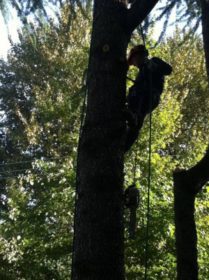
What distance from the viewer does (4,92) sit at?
18.6m

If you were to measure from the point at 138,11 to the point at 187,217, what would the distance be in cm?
167

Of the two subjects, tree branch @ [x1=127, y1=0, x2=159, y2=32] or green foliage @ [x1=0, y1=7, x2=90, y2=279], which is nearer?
tree branch @ [x1=127, y1=0, x2=159, y2=32]

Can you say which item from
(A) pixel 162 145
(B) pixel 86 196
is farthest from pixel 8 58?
(B) pixel 86 196

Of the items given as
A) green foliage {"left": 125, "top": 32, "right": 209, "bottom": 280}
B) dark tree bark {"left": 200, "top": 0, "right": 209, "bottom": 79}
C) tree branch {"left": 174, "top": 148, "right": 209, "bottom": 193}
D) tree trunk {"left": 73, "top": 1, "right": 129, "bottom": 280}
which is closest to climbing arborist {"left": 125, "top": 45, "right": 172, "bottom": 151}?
dark tree bark {"left": 200, "top": 0, "right": 209, "bottom": 79}

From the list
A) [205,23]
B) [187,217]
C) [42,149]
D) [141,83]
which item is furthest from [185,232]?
[42,149]

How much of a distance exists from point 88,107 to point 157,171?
6.16m

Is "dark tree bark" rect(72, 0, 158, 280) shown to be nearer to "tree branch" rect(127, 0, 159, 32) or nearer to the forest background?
"tree branch" rect(127, 0, 159, 32)

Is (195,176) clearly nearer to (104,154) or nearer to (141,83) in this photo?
(141,83)

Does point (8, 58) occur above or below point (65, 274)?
above

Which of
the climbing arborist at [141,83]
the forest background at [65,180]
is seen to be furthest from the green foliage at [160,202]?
the climbing arborist at [141,83]

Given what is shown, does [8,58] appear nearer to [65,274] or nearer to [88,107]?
[65,274]

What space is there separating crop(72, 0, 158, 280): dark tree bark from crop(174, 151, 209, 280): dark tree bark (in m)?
1.00

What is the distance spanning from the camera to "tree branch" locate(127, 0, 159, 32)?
3.29 m

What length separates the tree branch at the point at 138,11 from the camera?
3.29 m
